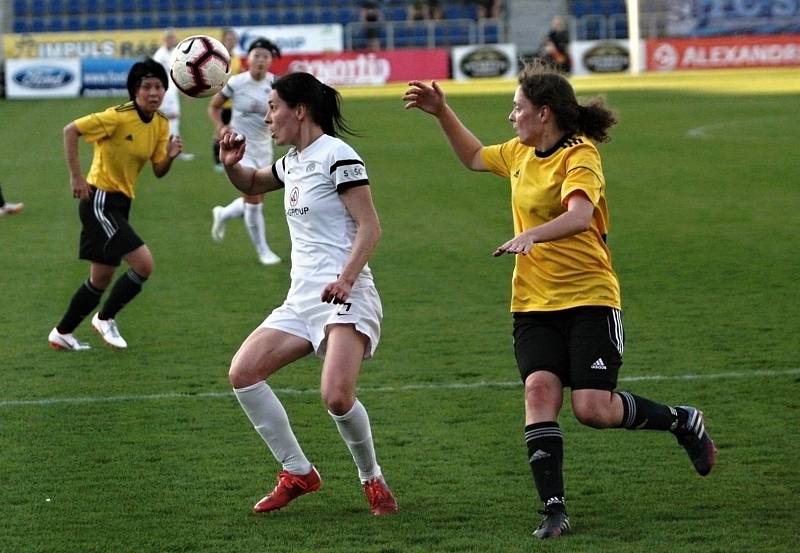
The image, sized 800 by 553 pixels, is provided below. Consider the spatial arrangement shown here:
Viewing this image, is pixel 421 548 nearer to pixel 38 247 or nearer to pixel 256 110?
pixel 256 110

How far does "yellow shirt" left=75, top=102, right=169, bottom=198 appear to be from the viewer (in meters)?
9.43

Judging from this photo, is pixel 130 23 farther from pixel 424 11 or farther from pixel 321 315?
pixel 321 315

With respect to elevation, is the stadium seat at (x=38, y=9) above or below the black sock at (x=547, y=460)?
above

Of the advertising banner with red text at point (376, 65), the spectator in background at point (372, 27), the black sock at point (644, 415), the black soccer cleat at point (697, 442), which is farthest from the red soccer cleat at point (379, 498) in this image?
the spectator in background at point (372, 27)

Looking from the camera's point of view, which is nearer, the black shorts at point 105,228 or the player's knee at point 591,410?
the player's knee at point 591,410

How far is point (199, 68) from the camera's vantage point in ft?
24.5

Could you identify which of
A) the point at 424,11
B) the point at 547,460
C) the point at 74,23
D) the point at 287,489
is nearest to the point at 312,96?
the point at 287,489

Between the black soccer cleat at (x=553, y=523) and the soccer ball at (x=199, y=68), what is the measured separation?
3088 millimetres

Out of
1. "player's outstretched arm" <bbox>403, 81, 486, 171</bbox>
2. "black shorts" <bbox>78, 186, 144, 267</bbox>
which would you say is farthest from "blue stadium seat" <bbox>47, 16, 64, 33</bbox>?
"player's outstretched arm" <bbox>403, 81, 486, 171</bbox>

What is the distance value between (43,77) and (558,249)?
33.5 metres

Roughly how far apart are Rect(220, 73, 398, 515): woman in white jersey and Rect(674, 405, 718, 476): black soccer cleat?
1340 mm

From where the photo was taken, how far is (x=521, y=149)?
20.1ft

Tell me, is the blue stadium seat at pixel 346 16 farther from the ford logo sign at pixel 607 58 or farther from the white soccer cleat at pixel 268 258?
the white soccer cleat at pixel 268 258

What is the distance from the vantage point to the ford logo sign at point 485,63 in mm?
40781
